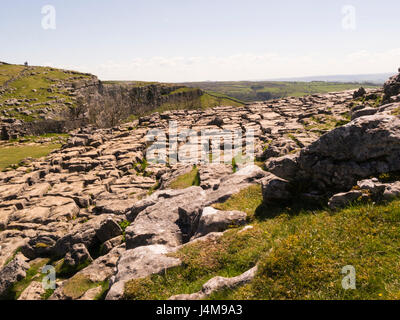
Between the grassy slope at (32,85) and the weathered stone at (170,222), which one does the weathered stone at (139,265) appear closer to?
the weathered stone at (170,222)

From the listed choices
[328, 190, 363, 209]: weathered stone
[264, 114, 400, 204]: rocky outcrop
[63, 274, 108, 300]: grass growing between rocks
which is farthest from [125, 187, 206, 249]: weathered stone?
[328, 190, 363, 209]: weathered stone

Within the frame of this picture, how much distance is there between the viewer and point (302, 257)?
9734 millimetres

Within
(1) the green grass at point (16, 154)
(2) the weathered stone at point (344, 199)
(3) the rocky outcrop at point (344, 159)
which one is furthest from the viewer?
(1) the green grass at point (16, 154)

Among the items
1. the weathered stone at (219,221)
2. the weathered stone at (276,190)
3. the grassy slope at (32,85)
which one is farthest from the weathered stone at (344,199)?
the grassy slope at (32,85)

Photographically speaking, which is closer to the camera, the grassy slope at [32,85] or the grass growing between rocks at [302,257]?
the grass growing between rocks at [302,257]

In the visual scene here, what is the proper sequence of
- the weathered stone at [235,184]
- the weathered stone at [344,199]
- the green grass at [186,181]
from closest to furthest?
the weathered stone at [344,199] → the weathered stone at [235,184] → the green grass at [186,181]

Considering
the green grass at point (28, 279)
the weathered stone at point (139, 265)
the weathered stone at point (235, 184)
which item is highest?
the weathered stone at point (235, 184)

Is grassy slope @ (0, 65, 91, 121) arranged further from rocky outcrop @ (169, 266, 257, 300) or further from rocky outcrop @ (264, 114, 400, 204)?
rocky outcrop @ (169, 266, 257, 300)

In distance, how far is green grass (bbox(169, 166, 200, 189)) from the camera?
94.4 feet

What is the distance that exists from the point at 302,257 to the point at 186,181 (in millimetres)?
21140

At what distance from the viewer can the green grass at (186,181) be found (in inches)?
1132

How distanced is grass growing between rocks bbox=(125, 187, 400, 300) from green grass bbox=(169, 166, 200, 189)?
14907mm

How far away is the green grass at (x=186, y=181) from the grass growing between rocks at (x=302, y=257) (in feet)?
48.9
